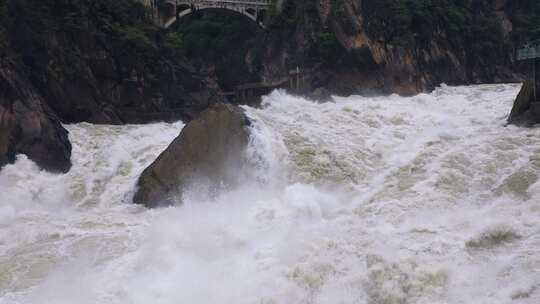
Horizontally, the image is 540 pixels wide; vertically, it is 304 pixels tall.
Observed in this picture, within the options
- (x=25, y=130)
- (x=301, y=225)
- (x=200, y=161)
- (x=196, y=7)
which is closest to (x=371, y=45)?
(x=196, y=7)

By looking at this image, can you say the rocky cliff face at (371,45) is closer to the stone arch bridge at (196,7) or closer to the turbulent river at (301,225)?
the stone arch bridge at (196,7)

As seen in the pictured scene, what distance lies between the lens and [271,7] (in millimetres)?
40719

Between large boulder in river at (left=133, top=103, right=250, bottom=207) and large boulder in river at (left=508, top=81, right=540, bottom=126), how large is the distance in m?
9.72

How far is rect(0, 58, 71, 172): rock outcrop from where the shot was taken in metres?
18.7

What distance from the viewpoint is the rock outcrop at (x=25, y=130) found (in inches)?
734

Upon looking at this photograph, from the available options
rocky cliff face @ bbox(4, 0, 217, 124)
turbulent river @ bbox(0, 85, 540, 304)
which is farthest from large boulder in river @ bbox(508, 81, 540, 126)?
rocky cliff face @ bbox(4, 0, 217, 124)

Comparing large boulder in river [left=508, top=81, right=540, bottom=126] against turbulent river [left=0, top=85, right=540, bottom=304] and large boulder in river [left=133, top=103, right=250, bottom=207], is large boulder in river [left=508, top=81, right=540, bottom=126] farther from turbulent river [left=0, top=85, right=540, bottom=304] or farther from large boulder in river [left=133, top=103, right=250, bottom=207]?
large boulder in river [left=133, top=103, right=250, bottom=207]

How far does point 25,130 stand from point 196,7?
2647cm

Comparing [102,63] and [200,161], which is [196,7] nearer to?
[102,63]

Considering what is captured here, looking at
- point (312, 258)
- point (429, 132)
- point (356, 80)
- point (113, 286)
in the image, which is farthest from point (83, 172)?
point (356, 80)

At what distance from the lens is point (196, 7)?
143 ft

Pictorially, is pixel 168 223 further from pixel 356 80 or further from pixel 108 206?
pixel 356 80

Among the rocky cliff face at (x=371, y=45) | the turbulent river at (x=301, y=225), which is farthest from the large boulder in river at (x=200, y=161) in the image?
the rocky cliff face at (x=371, y=45)

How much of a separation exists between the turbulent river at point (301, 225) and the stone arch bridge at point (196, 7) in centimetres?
2292
